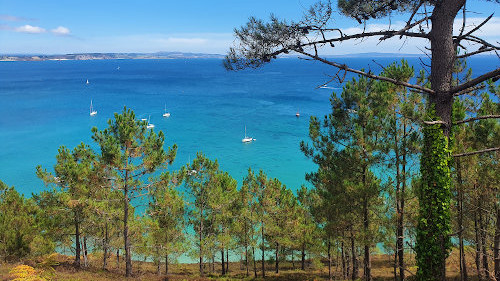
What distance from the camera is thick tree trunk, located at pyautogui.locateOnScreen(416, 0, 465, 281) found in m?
4.97

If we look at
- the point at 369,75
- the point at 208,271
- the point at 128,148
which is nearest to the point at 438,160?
the point at 369,75

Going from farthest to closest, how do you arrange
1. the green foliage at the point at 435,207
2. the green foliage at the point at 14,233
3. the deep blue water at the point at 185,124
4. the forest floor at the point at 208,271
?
the deep blue water at the point at 185,124 → the green foliage at the point at 14,233 → the forest floor at the point at 208,271 → the green foliage at the point at 435,207

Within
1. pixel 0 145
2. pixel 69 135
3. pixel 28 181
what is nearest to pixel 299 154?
pixel 28 181

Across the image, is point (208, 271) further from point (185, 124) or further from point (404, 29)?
point (185, 124)

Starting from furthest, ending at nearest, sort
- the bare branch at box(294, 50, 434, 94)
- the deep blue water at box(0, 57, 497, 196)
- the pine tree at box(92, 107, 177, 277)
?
the deep blue water at box(0, 57, 497, 196)
the pine tree at box(92, 107, 177, 277)
the bare branch at box(294, 50, 434, 94)

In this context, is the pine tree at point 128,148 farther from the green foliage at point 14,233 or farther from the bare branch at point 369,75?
the bare branch at point 369,75

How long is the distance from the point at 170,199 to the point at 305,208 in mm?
9387

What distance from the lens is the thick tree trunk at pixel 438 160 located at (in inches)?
196

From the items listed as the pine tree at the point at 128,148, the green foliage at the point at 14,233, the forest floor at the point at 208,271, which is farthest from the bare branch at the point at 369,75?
the green foliage at the point at 14,233

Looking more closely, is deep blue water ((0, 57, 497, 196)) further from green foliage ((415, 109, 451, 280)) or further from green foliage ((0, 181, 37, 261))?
green foliage ((0, 181, 37, 261))

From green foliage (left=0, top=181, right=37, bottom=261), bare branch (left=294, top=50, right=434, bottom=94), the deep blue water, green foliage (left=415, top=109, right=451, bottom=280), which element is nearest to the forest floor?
green foliage (left=0, top=181, right=37, bottom=261)

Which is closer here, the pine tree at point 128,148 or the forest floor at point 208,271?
the pine tree at point 128,148

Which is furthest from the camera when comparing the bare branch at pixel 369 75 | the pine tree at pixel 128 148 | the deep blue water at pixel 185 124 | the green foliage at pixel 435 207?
the deep blue water at pixel 185 124

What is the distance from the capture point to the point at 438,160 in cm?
532
